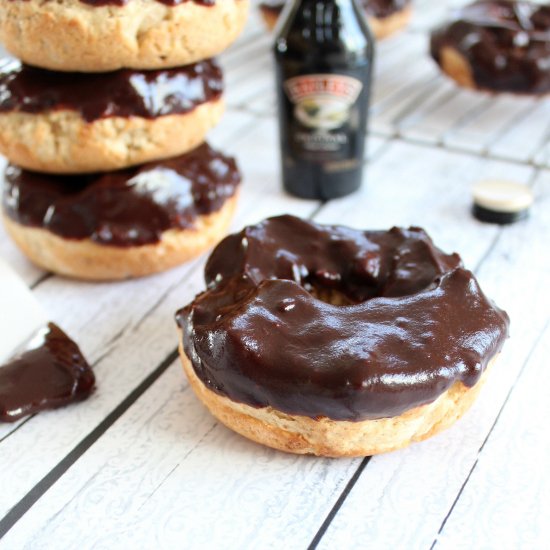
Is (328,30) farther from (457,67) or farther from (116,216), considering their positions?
(457,67)

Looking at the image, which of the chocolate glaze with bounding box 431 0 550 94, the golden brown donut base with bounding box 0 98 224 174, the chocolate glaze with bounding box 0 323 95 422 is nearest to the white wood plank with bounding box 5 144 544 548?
the chocolate glaze with bounding box 0 323 95 422

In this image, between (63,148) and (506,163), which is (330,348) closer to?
(63,148)

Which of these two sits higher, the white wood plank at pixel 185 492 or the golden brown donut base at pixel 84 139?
the golden brown donut base at pixel 84 139

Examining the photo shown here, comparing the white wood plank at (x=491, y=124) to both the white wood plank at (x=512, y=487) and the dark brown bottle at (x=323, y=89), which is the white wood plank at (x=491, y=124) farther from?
the white wood plank at (x=512, y=487)

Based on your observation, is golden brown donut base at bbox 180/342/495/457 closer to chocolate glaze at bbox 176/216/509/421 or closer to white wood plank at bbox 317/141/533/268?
chocolate glaze at bbox 176/216/509/421

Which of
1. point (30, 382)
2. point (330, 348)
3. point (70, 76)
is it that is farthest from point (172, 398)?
point (70, 76)

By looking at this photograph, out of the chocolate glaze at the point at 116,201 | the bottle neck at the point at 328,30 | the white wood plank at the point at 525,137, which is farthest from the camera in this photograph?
the white wood plank at the point at 525,137

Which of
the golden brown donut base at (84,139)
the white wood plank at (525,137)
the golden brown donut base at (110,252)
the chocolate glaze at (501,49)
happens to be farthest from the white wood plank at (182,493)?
the chocolate glaze at (501,49)
